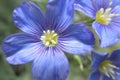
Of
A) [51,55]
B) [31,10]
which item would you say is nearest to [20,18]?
[31,10]

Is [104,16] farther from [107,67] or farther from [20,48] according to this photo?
[20,48]

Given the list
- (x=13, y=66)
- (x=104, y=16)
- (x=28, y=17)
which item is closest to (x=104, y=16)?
(x=104, y=16)

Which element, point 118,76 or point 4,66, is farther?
point 4,66

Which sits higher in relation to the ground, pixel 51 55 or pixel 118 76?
pixel 51 55

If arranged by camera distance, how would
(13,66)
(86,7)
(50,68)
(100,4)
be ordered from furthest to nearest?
(13,66)
(100,4)
(86,7)
(50,68)

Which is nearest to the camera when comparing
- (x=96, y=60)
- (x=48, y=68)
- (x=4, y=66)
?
(x=48, y=68)

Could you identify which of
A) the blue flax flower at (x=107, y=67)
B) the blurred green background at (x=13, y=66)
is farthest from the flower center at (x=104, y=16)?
the blurred green background at (x=13, y=66)

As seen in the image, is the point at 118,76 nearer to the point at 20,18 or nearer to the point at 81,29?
the point at 81,29
